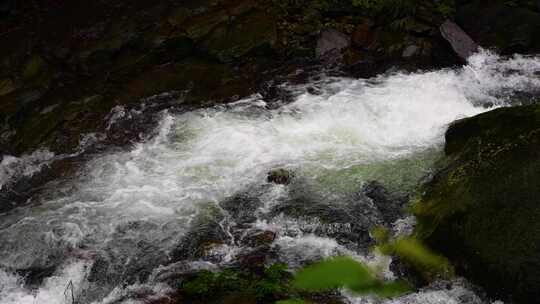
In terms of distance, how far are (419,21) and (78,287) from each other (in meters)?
8.64

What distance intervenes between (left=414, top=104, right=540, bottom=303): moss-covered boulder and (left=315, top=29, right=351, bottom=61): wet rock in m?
4.61

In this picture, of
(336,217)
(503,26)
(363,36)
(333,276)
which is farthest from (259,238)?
(503,26)

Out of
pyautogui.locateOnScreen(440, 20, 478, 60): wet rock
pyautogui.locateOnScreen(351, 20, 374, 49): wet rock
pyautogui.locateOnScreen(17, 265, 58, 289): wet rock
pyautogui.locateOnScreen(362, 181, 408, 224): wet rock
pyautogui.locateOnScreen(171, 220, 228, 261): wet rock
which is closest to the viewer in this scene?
pyautogui.locateOnScreen(17, 265, 58, 289): wet rock

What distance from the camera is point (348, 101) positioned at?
933cm

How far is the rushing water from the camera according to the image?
6066 millimetres

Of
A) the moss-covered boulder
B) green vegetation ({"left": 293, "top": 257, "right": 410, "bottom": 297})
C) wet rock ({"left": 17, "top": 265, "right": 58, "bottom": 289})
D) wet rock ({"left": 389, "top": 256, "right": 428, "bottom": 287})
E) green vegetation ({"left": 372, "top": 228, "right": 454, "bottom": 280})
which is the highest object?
green vegetation ({"left": 293, "top": 257, "right": 410, "bottom": 297})

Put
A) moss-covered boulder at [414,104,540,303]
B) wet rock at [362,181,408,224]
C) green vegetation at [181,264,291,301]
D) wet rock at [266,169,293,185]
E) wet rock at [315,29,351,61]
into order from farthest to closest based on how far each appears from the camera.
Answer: wet rock at [315,29,351,61] → wet rock at [266,169,293,185] → wet rock at [362,181,408,224] → green vegetation at [181,264,291,301] → moss-covered boulder at [414,104,540,303]

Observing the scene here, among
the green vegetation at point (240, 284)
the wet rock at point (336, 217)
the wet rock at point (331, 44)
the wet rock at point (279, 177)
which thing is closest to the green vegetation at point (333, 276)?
the green vegetation at point (240, 284)

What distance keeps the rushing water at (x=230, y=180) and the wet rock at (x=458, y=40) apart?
0.61 meters

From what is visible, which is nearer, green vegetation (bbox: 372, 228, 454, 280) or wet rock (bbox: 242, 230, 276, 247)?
green vegetation (bbox: 372, 228, 454, 280)

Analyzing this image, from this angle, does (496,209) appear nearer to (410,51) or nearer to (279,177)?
(279,177)

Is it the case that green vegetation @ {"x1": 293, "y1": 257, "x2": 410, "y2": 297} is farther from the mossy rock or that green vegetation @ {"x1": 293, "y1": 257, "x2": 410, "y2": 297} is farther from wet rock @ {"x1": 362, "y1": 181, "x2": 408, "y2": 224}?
the mossy rock

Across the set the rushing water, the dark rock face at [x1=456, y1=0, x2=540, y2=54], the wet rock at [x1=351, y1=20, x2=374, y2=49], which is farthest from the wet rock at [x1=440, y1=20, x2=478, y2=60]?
the wet rock at [x1=351, y1=20, x2=374, y2=49]

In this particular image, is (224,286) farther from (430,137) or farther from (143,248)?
(430,137)
